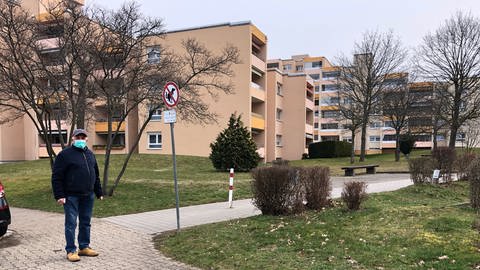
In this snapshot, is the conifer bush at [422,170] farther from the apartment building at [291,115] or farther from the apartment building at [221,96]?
the apartment building at [291,115]

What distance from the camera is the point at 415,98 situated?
3853 centimetres

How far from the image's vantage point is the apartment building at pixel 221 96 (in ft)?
116

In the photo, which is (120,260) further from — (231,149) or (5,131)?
(5,131)

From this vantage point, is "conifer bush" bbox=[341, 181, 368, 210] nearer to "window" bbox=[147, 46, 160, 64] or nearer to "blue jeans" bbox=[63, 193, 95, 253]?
"blue jeans" bbox=[63, 193, 95, 253]

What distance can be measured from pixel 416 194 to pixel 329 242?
701cm

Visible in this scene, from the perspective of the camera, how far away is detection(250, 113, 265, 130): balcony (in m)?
37.1

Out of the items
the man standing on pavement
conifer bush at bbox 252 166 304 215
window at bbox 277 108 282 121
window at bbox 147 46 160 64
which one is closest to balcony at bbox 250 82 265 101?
window at bbox 277 108 282 121

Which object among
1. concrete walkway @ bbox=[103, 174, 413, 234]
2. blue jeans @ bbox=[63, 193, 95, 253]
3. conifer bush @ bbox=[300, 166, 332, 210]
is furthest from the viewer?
concrete walkway @ bbox=[103, 174, 413, 234]

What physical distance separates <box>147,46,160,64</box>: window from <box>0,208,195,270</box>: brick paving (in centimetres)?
578

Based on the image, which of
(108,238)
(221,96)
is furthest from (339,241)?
(221,96)

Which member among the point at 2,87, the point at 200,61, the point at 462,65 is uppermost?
the point at 462,65

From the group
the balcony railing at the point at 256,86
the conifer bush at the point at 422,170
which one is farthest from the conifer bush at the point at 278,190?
the balcony railing at the point at 256,86

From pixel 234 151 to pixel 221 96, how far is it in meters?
13.2

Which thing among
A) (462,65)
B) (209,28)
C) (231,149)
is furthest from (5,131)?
(462,65)
